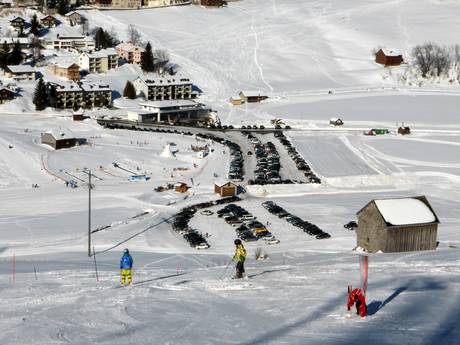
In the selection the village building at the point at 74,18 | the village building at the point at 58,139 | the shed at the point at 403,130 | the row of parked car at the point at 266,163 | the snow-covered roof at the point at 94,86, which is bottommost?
the row of parked car at the point at 266,163

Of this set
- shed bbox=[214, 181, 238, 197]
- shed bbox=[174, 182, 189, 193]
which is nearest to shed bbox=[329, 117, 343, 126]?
shed bbox=[214, 181, 238, 197]

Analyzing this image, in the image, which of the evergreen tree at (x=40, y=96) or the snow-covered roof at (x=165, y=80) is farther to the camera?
the snow-covered roof at (x=165, y=80)

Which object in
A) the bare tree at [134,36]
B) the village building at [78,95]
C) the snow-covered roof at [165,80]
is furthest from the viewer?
the bare tree at [134,36]

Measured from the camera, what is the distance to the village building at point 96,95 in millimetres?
72812

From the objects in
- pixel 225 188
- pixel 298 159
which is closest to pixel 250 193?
pixel 225 188

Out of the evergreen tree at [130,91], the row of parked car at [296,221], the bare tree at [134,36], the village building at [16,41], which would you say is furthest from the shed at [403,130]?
the village building at [16,41]

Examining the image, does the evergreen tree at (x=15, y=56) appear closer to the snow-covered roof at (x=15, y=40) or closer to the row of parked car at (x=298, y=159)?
the snow-covered roof at (x=15, y=40)

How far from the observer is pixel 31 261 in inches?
1056

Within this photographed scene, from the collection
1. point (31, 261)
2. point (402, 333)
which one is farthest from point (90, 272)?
point (402, 333)

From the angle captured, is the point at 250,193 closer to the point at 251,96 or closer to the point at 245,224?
the point at 245,224

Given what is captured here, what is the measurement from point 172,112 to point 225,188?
32.0m

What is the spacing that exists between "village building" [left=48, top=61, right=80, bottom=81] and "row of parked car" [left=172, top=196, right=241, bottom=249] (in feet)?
138

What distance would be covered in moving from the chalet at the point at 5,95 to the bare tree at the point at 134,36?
2992cm

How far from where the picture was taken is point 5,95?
69.5 meters
